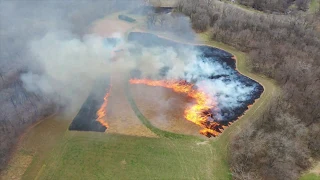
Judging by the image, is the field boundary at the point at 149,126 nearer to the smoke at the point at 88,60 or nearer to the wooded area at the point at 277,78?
the smoke at the point at 88,60

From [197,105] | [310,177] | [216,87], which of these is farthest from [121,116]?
[310,177]

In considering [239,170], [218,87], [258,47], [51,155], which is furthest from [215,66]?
[51,155]

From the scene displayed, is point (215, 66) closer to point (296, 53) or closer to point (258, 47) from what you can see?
point (258, 47)

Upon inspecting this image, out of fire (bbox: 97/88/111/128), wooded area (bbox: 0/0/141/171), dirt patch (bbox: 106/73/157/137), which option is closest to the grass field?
dirt patch (bbox: 106/73/157/137)

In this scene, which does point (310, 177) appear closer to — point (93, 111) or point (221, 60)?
point (221, 60)

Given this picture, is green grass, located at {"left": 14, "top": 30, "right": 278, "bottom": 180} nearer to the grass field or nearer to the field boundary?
the grass field

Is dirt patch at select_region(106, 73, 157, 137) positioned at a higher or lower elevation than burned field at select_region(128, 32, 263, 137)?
lower

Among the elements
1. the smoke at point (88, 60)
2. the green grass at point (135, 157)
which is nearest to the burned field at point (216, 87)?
the smoke at point (88, 60)
